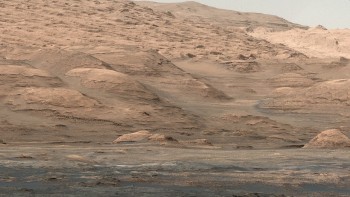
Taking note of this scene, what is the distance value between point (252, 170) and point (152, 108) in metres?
21.9

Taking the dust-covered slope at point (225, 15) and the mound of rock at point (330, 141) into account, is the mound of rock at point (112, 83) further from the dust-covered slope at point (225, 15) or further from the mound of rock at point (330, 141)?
the dust-covered slope at point (225, 15)

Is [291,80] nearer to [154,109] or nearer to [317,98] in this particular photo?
[317,98]

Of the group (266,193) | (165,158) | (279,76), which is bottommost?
(279,76)

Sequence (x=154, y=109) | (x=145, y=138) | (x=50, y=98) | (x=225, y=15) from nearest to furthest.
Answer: (x=145, y=138), (x=50, y=98), (x=154, y=109), (x=225, y=15)

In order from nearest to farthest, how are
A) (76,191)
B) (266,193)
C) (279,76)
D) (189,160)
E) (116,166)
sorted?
(76,191), (266,193), (116,166), (189,160), (279,76)

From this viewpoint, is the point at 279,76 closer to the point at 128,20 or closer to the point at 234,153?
the point at 128,20

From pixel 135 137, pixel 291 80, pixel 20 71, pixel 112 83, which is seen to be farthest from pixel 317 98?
pixel 135 137

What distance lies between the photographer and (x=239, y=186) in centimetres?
1698

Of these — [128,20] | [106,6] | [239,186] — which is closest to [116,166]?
[239,186]

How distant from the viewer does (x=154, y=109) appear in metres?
41.8

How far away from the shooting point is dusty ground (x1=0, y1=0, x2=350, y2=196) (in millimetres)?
18031

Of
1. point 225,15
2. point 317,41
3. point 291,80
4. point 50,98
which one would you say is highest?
point 50,98

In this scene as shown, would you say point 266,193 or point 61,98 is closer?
point 266,193

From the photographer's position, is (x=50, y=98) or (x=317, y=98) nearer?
(x=50, y=98)
